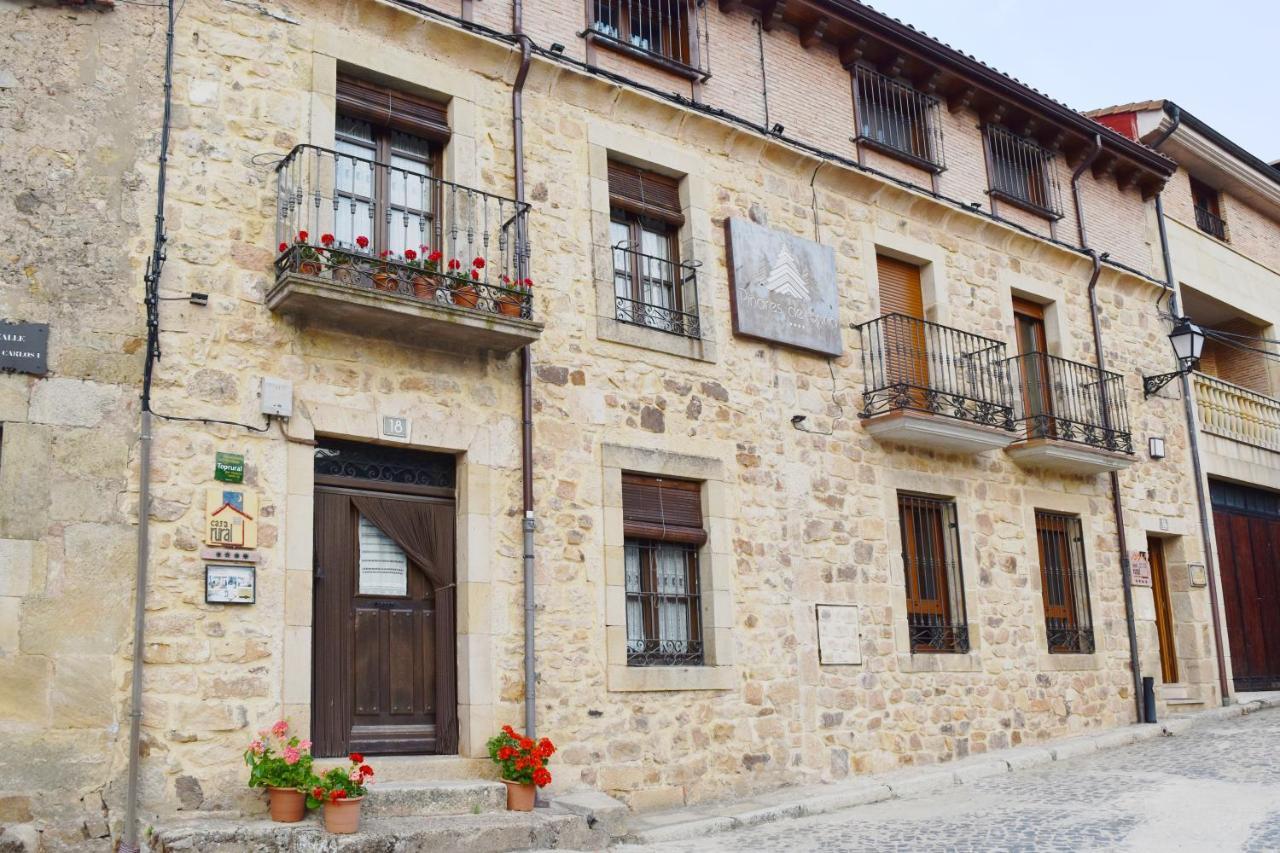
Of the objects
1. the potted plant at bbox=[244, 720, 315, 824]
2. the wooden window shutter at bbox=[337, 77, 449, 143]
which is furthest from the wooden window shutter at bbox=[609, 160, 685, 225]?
the potted plant at bbox=[244, 720, 315, 824]

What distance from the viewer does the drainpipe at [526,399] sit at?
8.80 m

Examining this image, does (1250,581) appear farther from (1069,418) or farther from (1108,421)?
(1069,418)

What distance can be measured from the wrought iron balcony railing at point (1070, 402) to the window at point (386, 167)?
21.7 ft

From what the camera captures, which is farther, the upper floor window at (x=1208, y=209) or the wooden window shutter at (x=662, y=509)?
the upper floor window at (x=1208, y=209)

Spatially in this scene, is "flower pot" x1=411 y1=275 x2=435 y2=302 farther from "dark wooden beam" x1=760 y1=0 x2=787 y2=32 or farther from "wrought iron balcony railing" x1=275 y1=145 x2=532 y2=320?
"dark wooden beam" x1=760 y1=0 x2=787 y2=32

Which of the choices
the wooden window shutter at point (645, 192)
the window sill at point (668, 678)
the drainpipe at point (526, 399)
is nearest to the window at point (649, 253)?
the wooden window shutter at point (645, 192)

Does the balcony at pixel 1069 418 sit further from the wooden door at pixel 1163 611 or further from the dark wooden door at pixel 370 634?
the dark wooden door at pixel 370 634

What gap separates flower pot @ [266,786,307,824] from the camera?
7.27 meters

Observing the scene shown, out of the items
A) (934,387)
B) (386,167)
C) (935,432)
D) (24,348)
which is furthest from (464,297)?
(934,387)

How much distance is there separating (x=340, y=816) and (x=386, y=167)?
4.36 m

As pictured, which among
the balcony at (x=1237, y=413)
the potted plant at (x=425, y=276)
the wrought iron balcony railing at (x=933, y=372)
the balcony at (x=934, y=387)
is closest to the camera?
the potted plant at (x=425, y=276)

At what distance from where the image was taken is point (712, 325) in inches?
421

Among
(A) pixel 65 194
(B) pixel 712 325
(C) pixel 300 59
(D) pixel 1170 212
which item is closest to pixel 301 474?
(A) pixel 65 194

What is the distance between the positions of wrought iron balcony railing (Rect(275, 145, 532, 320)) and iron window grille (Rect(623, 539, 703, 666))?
2.25 meters
